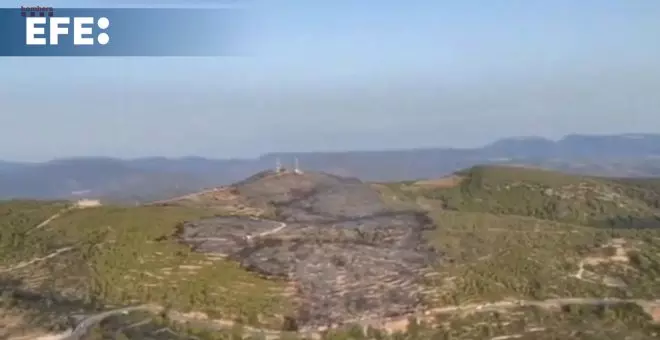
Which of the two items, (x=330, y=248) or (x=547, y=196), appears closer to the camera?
(x=330, y=248)

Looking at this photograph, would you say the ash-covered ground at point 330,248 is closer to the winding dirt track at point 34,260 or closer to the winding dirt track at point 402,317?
the winding dirt track at point 402,317

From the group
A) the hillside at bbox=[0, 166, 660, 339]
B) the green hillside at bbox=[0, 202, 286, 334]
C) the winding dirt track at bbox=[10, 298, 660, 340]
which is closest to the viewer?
the winding dirt track at bbox=[10, 298, 660, 340]

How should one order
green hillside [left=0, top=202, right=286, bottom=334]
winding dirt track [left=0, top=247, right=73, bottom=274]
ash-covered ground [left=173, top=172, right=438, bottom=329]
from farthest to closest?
winding dirt track [left=0, top=247, right=73, bottom=274] → ash-covered ground [left=173, top=172, right=438, bottom=329] → green hillside [left=0, top=202, right=286, bottom=334]

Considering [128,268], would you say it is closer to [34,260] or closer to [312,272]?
[34,260]

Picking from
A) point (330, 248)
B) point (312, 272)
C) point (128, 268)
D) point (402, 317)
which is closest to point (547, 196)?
point (330, 248)

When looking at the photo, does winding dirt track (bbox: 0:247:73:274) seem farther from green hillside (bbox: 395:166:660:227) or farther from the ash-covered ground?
green hillside (bbox: 395:166:660:227)

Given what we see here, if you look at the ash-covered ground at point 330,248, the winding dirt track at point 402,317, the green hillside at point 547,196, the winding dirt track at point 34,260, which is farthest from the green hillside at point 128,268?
the green hillside at point 547,196

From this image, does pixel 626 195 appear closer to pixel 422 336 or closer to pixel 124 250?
pixel 422 336

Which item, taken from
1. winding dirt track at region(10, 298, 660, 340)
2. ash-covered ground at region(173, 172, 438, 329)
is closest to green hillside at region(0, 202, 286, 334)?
winding dirt track at region(10, 298, 660, 340)
